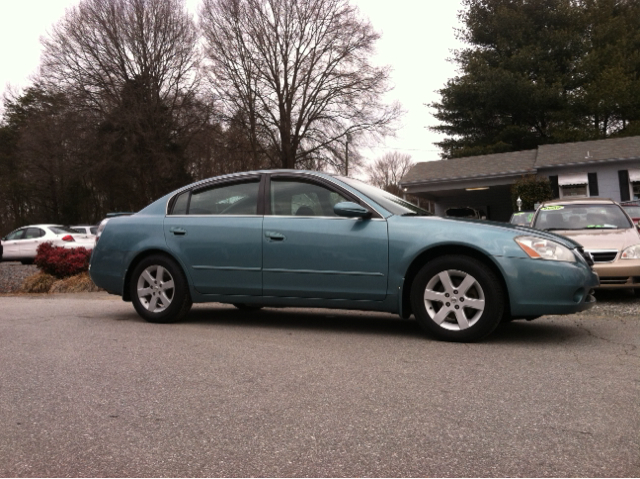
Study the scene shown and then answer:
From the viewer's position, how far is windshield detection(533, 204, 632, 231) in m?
9.64

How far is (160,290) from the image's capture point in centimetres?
682

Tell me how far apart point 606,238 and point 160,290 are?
5875mm

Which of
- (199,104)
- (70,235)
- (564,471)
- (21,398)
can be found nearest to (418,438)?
(564,471)

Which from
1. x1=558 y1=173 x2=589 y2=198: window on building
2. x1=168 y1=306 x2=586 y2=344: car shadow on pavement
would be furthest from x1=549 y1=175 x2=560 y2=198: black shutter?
x1=168 y1=306 x2=586 y2=344: car shadow on pavement

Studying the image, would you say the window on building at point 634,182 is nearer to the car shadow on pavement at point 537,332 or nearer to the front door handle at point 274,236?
the car shadow on pavement at point 537,332

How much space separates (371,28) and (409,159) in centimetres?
4391

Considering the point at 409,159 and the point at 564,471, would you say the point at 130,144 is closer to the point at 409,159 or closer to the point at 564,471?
the point at 564,471

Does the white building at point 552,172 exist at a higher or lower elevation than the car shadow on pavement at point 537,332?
higher

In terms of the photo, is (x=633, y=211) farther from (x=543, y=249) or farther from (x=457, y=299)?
(x=457, y=299)

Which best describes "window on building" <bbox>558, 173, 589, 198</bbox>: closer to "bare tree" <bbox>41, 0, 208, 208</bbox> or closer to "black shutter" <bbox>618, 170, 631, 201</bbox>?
"black shutter" <bbox>618, 170, 631, 201</bbox>

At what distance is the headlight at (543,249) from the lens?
545cm

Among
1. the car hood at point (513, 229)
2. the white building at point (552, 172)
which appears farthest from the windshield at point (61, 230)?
the car hood at point (513, 229)

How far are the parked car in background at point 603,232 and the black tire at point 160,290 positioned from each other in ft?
17.2

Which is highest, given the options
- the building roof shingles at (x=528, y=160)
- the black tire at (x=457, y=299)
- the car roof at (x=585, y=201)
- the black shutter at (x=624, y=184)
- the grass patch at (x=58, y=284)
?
the building roof shingles at (x=528, y=160)
